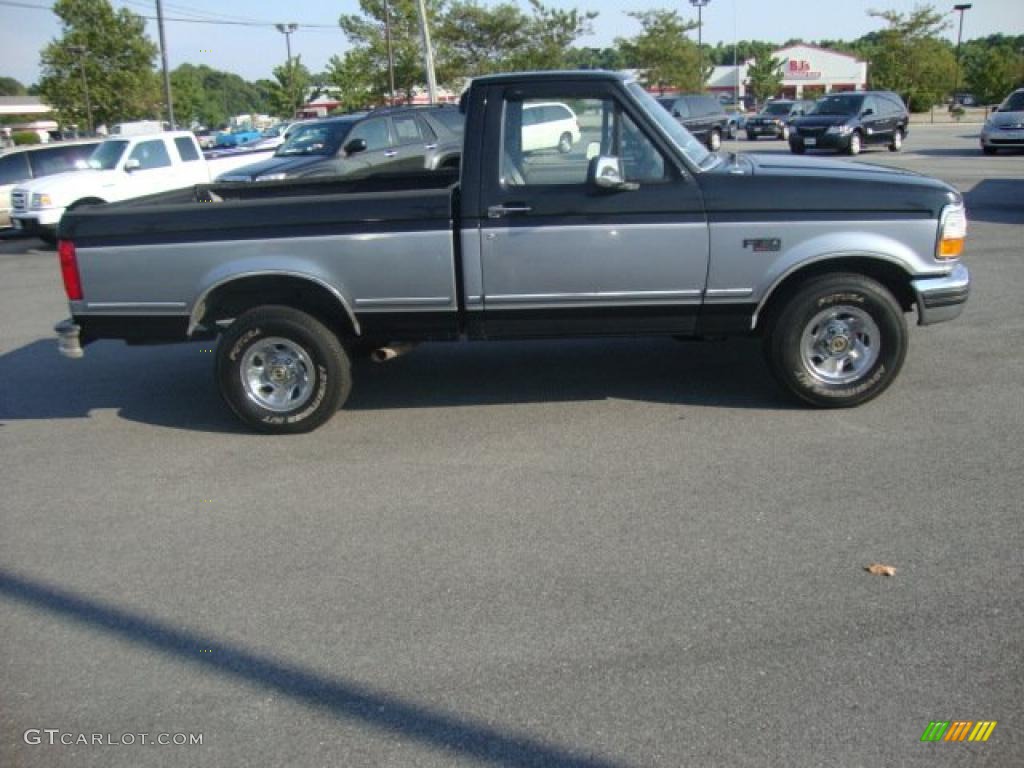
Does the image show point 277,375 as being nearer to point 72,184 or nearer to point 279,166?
point 279,166

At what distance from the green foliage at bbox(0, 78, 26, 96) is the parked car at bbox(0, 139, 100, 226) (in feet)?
401

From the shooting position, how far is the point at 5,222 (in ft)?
59.5

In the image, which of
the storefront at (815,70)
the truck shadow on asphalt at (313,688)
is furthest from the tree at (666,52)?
the truck shadow on asphalt at (313,688)

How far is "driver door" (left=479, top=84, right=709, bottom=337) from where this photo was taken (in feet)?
18.1

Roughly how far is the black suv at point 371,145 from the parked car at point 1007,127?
54.7ft

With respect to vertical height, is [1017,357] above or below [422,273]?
below

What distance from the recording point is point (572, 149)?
18.9ft

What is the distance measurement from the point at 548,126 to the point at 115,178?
1292cm

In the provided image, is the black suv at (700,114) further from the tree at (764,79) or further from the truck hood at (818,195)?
the tree at (764,79)

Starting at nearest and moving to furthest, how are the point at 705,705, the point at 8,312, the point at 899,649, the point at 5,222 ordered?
the point at 705,705 < the point at 899,649 < the point at 8,312 < the point at 5,222

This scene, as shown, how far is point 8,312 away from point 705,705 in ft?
33.1

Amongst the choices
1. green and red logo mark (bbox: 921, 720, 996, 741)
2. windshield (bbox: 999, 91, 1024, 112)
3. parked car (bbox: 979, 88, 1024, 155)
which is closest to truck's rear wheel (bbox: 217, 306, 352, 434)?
green and red logo mark (bbox: 921, 720, 996, 741)

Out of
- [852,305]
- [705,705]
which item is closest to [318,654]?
[705,705]

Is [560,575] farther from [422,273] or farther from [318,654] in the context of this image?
[422,273]
